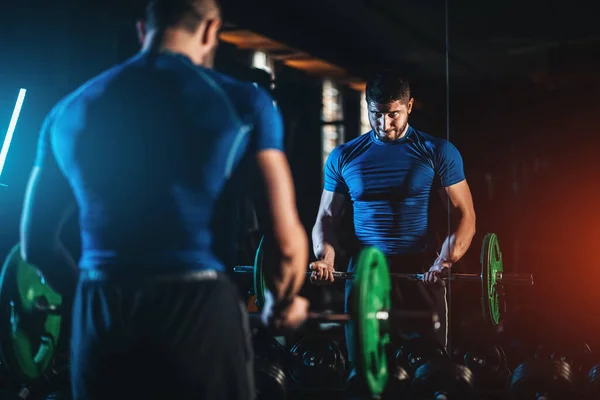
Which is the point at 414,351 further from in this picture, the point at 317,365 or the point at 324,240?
the point at 324,240

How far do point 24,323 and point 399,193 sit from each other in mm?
1694

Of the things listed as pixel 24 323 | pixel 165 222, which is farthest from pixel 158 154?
pixel 24 323

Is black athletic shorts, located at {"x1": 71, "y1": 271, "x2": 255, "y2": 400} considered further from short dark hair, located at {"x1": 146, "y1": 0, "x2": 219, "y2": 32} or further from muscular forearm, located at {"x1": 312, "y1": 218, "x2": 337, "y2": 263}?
muscular forearm, located at {"x1": 312, "y1": 218, "x2": 337, "y2": 263}

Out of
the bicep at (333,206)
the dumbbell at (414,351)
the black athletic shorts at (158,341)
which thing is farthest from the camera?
the dumbbell at (414,351)

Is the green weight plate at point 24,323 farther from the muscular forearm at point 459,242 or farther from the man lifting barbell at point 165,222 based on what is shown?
the muscular forearm at point 459,242

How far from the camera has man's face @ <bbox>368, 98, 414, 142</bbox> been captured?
3578mm

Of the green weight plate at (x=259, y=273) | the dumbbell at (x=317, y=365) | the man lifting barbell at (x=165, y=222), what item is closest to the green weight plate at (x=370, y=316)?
the man lifting barbell at (x=165, y=222)

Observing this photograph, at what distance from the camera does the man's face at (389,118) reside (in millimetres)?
3578

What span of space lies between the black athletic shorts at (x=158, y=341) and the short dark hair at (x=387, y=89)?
1.94 meters

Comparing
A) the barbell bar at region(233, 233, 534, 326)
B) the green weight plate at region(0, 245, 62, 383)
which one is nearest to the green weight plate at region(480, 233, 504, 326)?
the barbell bar at region(233, 233, 534, 326)

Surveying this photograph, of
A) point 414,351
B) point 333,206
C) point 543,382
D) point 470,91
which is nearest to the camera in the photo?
point 543,382

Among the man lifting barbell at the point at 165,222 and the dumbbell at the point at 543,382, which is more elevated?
the man lifting barbell at the point at 165,222

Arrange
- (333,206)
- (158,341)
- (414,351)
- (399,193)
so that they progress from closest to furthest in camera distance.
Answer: (158,341) < (399,193) < (333,206) < (414,351)

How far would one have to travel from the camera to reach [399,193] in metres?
3.56
